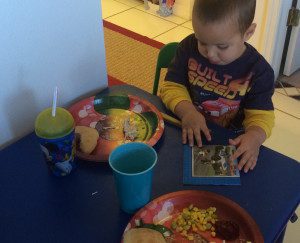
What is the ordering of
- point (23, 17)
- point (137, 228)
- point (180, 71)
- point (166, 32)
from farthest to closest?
point (166, 32) < point (180, 71) < point (23, 17) < point (137, 228)

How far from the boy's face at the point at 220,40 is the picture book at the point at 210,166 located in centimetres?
23

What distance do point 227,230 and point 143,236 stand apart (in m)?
0.15

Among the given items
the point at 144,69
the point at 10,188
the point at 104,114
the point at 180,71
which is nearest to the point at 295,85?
the point at 144,69

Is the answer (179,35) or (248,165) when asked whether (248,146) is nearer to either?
(248,165)

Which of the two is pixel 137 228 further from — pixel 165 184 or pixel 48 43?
pixel 48 43

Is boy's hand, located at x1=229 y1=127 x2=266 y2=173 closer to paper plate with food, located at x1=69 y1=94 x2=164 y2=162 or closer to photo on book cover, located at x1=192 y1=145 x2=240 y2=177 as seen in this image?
photo on book cover, located at x1=192 y1=145 x2=240 y2=177

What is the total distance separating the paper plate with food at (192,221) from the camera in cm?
70

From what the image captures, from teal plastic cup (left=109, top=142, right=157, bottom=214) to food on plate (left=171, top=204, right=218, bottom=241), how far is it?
71 mm

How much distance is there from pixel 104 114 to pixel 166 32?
63.9 inches

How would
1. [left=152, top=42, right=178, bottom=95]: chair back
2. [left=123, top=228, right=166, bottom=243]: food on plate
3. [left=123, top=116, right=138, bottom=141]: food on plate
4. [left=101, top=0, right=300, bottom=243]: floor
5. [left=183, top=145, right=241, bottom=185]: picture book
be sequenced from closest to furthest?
[left=123, top=228, right=166, bottom=243]: food on plate, [left=183, top=145, right=241, bottom=185]: picture book, [left=123, top=116, right=138, bottom=141]: food on plate, [left=152, top=42, right=178, bottom=95]: chair back, [left=101, top=0, right=300, bottom=243]: floor

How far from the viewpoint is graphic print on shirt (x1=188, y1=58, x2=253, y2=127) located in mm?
1019

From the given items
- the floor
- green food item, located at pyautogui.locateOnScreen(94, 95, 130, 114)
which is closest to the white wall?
green food item, located at pyautogui.locateOnScreen(94, 95, 130, 114)

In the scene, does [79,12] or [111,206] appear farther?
[79,12]

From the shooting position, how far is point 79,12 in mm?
910
